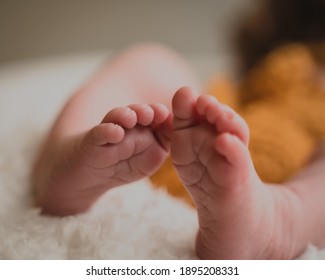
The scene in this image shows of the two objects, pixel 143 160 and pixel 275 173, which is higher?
pixel 143 160

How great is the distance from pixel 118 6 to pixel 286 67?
32.1 inches

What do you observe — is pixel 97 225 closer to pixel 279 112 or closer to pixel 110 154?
pixel 110 154

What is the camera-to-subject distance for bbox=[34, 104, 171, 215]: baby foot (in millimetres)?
538

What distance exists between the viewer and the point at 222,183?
0.50 m

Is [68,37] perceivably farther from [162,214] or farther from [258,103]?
[162,214]

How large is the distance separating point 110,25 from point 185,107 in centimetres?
132

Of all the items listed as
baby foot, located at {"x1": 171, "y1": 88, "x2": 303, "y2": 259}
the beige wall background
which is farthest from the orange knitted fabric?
the beige wall background

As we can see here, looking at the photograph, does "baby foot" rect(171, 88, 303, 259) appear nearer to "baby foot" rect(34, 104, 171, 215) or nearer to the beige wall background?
"baby foot" rect(34, 104, 171, 215)

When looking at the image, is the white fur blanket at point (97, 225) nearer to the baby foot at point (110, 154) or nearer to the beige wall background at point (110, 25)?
the baby foot at point (110, 154)

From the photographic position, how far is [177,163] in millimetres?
534

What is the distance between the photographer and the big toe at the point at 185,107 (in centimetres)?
51

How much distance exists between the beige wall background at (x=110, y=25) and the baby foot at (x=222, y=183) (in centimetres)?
122

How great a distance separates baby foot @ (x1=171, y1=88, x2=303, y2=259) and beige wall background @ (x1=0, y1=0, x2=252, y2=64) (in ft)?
4.00
